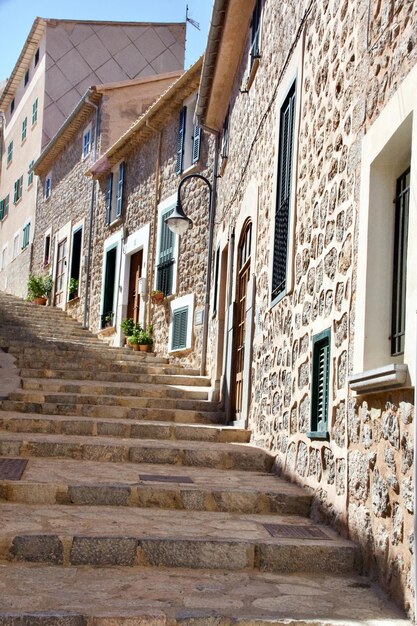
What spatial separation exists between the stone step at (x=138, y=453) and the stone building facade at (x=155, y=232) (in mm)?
5333

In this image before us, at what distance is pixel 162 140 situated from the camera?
15.6 m

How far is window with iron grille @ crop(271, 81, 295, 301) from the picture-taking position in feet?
22.6

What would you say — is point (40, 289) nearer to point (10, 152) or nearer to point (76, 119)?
point (76, 119)

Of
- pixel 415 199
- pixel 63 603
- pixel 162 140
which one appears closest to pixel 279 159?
pixel 415 199

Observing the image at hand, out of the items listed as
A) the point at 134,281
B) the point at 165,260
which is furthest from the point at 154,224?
the point at 134,281

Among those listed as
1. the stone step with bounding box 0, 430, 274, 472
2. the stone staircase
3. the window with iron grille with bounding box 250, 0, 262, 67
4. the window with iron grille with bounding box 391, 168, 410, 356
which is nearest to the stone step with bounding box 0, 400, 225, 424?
the stone staircase

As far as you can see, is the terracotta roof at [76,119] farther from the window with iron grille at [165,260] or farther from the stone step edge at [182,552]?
the stone step edge at [182,552]

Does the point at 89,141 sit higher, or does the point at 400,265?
the point at 89,141

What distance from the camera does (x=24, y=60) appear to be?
27.7 m

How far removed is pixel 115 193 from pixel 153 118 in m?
2.85

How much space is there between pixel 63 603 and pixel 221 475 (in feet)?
10.3

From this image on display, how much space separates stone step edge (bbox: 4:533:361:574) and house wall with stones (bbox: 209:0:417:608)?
23cm

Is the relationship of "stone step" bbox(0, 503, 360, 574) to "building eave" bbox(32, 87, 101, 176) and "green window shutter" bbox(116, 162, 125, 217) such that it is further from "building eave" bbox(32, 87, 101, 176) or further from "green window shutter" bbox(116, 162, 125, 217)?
"building eave" bbox(32, 87, 101, 176)

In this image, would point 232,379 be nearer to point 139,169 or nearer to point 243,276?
→ point 243,276
